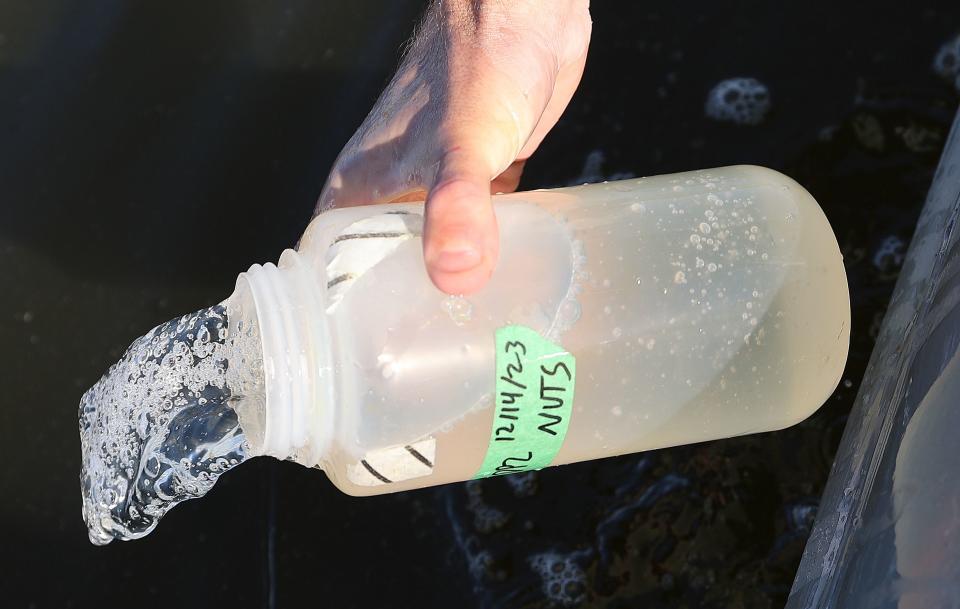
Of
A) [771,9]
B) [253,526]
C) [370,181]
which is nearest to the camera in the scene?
[370,181]

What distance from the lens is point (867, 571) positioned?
72cm

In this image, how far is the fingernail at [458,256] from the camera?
0.67 metres

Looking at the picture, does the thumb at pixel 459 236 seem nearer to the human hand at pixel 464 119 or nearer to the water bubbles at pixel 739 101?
the human hand at pixel 464 119

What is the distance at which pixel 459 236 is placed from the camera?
0.67 metres

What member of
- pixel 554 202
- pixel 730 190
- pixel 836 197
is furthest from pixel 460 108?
pixel 836 197

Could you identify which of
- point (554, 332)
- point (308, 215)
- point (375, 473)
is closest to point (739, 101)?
point (308, 215)

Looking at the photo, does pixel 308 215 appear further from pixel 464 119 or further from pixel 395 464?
pixel 395 464

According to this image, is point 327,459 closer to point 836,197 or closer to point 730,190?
point 730,190

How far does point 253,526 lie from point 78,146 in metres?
0.54

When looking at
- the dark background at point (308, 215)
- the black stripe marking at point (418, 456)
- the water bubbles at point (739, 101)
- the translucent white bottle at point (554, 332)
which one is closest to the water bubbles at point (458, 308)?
the translucent white bottle at point (554, 332)

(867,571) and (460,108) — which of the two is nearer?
(867,571)

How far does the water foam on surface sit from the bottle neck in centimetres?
6

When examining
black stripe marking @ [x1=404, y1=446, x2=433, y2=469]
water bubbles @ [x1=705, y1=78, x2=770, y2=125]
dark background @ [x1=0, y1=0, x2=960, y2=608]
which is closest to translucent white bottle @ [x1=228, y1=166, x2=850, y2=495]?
black stripe marking @ [x1=404, y1=446, x2=433, y2=469]

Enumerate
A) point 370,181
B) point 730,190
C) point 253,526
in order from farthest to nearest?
point 253,526 < point 370,181 < point 730,190
